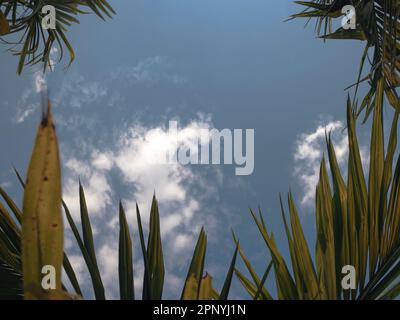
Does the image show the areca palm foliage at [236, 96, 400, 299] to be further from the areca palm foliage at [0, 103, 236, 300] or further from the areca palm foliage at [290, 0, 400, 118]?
the areca palm foliage at [290, 0, 400, 118]

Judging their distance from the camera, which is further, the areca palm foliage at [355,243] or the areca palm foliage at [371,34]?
the areca palm foliage at [371,34]

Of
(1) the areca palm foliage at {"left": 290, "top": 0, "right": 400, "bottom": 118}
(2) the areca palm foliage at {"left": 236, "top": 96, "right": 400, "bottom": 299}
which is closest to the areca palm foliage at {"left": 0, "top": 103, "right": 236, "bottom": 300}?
(2) the areca palm foliage at {"left": 236, "top": 96, "right": 400, "bottom": 299}

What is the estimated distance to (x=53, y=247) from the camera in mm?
426

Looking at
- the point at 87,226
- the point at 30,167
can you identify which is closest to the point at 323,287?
the point at 87,226

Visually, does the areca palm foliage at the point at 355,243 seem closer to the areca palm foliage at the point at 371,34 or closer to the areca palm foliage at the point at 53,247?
the areca palm foliage at the point at 53,247

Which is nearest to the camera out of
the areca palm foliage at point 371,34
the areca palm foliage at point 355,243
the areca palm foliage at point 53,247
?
the areca palm foliage at point 53,247

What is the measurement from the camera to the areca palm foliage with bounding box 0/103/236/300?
42cm

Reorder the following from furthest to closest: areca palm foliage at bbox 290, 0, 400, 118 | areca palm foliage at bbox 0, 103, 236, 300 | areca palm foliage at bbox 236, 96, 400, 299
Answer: areca palm foliage at bbox 290, 0, 400, 118, areca palm foliage at bbox 236, 96, 400, 299, areca palm foliage at bbox 0, 103, 236, 300

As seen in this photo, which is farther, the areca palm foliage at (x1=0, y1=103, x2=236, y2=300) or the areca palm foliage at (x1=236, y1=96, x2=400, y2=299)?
the areca palm foliage at (x1=236, y1=96, x2=400, y2=299)

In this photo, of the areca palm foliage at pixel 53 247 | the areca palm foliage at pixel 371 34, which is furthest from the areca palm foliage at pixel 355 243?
the areca palm foliage at pixel 371 34

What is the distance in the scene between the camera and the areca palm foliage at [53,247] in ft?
1.36

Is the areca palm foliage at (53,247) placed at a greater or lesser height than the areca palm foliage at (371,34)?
lesser

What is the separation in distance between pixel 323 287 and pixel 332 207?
170mm
